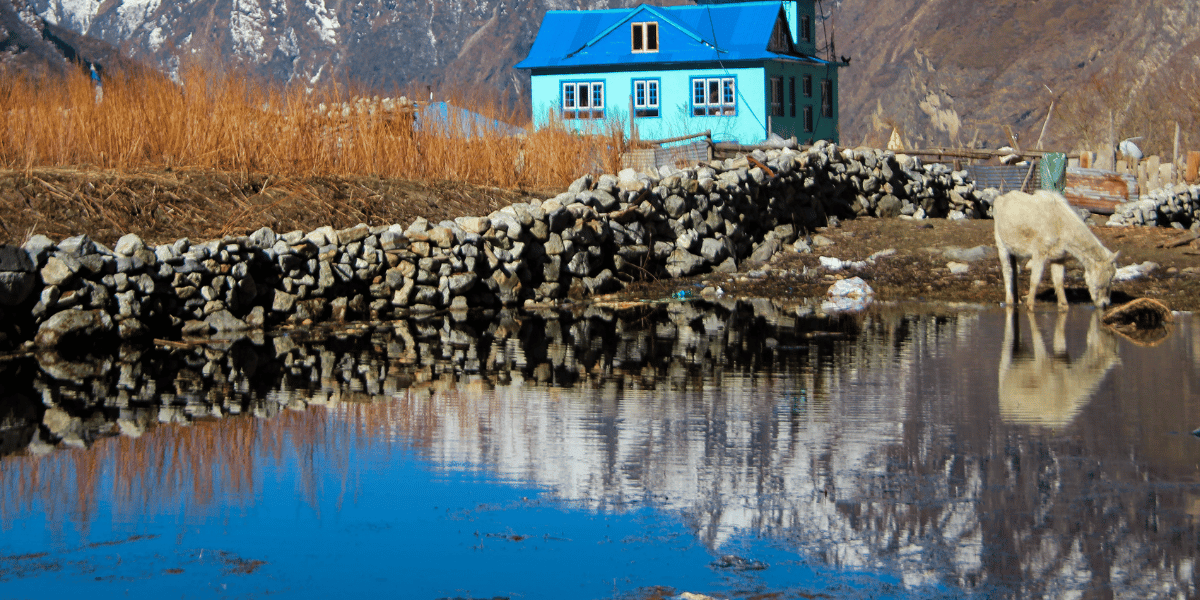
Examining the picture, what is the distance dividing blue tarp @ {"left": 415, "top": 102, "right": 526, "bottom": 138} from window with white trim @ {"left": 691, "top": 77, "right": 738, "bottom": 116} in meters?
27.8

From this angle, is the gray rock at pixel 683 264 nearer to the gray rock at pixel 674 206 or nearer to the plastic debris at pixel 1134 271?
the gray rock at pixel 674 206

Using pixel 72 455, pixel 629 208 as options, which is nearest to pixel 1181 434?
pixel 72 455

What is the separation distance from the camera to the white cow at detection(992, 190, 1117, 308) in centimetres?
1292

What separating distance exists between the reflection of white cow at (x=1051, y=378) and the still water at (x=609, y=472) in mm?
42

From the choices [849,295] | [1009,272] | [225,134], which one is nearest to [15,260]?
[225,134]

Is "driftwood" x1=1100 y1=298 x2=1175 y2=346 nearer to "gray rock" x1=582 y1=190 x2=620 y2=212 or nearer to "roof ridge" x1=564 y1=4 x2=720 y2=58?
"gray rock" x1=582 y1=190 x2=620 y2=212

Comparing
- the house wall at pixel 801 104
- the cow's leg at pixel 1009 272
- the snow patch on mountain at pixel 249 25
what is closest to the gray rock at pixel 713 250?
the cow's leg at pixel 1009 272

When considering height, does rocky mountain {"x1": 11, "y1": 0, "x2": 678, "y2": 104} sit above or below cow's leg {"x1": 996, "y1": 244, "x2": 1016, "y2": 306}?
above

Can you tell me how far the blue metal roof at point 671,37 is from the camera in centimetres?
4681

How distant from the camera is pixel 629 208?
1672 cm

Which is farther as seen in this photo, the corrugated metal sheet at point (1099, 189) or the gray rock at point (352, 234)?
the corrugated metal sheet at point (1099, 189)

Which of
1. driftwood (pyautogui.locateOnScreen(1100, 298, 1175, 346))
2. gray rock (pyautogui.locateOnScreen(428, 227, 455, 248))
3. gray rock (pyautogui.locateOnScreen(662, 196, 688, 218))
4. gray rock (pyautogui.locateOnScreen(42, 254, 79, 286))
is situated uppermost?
gray rock (pyautogui.locateOnScreen(662, 196, 688, 218))

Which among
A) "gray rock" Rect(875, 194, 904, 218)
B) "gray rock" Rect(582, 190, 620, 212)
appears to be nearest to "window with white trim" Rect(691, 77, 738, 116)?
"gray rock" Rect(875, 194, 904, 218)

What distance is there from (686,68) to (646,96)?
6.68 ft
